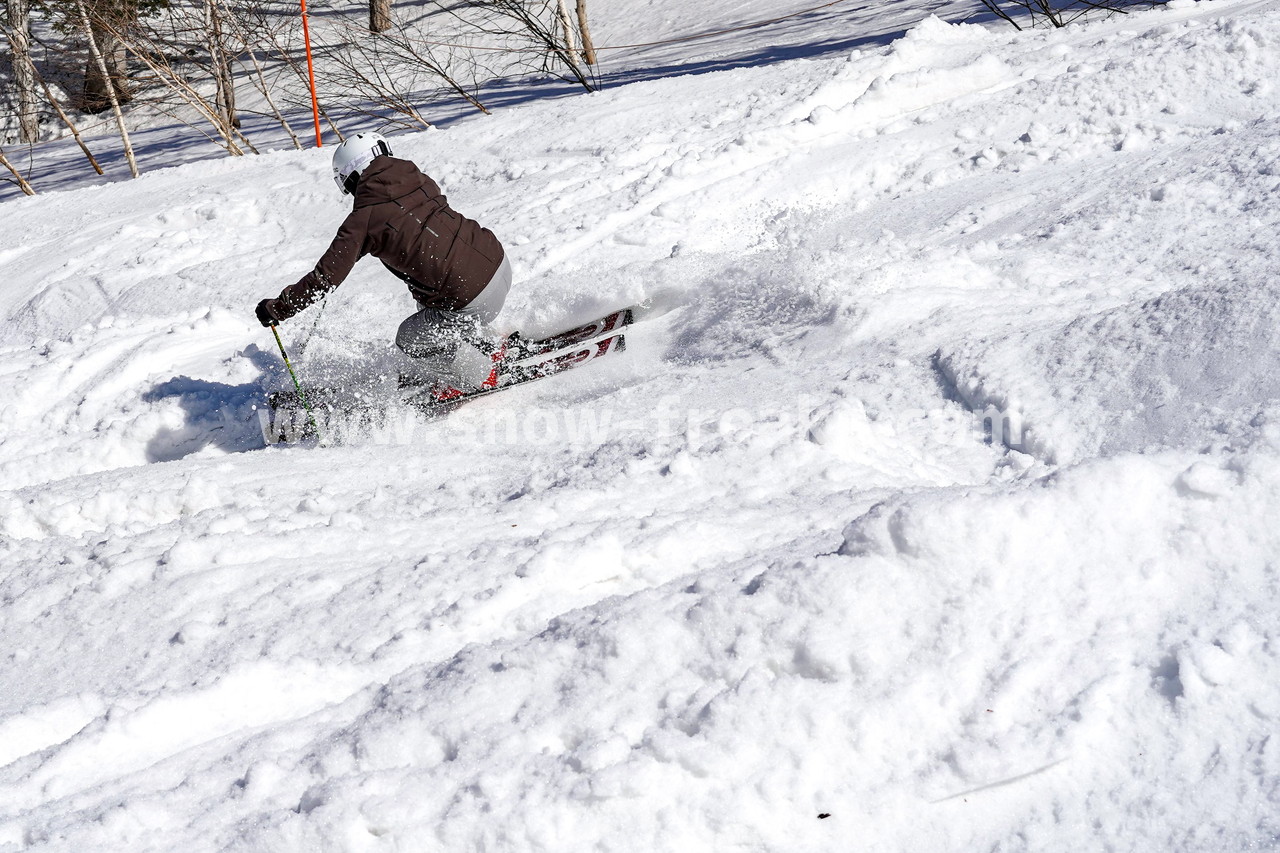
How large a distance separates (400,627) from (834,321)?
2777 mm

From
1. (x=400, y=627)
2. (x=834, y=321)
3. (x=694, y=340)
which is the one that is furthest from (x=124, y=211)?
(x=400, y=627)

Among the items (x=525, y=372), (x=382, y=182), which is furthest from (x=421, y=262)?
(x=525, y=372)

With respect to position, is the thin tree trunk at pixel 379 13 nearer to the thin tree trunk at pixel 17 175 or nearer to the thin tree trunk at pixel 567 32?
the thin tree trunk at pixel 567 32

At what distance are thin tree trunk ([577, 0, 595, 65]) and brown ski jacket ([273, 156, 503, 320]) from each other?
10306 mm

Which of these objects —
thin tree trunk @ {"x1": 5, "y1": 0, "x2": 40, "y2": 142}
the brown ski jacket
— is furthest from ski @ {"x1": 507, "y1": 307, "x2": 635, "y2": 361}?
thin tree trunk @ {"x1": 5, "y1": 0, "x2": 40, "y2": 142}

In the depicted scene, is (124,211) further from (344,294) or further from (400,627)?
(400,627)

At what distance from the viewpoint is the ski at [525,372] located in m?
5.27

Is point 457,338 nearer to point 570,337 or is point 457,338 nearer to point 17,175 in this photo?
point 570,337

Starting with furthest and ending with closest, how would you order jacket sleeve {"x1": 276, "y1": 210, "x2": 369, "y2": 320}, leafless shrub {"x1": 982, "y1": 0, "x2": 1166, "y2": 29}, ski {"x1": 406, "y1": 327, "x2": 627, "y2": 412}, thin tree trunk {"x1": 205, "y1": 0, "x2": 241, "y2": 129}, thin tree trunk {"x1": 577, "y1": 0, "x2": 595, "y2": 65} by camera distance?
thin tree trunk {"x1": 577, "y1": 0, "x2": 595, "y2": 65} < thin tree trunk {"x1": 205, "y1": 0, "x2": 241, "y2": 129} < leafless shrub {"x1": 982, "y1": 0, "x2": 1166, "y2": 29} < ski {"x1": 406, "y1": 327, "x2": 627, "y2": 412} < jacket sleeve {"x1": 276, "y1": 210, "x2": 369, "y2": 320}

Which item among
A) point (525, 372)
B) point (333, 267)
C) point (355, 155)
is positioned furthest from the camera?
point (525, 372)

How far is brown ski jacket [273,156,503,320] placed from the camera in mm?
4555

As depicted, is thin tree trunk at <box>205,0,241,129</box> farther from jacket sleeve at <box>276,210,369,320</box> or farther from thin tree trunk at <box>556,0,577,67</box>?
jacket sleeve at <box>276,210,369,320</box>

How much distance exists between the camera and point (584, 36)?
580 inches

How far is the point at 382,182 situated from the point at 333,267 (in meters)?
0.47
